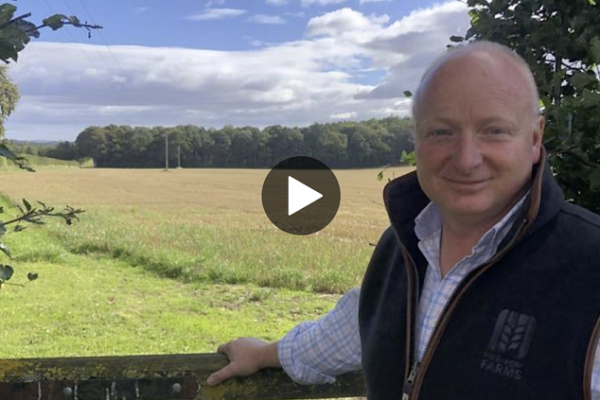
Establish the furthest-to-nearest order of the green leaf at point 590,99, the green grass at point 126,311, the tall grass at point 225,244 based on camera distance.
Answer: the tall grass at point 225,244
the green grass at point 126,311
the green leaf at point 590,99

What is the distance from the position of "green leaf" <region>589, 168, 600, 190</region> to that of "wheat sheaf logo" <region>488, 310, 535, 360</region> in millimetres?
750

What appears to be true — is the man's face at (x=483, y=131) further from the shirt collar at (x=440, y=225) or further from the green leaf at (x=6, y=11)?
the green leaf at (x=6, y=11)

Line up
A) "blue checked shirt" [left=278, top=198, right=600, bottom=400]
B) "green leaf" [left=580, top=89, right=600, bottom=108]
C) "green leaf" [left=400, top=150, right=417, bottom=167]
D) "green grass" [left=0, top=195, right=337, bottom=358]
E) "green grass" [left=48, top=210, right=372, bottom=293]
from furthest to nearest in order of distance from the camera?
"green grass" [left=48, top=210, right=372, bottom=293] → "green grass" [left=0, top=195, right=337, bottom=358] → "green leaf" [left=400, top=150, right=417, bottom=167] → "green leaf" [left=580, top=89, right=600, bottom=108] → "blue checked shirt" [left=278, top=198, right=600, bottom=400]

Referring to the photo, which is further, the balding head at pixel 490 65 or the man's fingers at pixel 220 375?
the man's fingers at pixel 220 375

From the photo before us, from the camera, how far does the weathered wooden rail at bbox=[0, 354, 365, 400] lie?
1.63m

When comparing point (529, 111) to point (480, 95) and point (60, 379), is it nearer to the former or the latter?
point (480, 95)

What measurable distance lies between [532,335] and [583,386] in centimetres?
12

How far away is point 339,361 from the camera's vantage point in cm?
173

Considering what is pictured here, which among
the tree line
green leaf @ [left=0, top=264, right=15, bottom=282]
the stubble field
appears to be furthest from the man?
the tree line

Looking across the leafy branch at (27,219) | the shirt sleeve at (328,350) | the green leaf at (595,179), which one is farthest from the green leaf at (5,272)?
the green leaf at (595,179)

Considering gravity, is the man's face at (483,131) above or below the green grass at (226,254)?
above

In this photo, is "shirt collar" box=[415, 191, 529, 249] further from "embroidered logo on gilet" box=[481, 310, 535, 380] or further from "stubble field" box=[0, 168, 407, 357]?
"stubble field" box=[0, 168, 407, 357]

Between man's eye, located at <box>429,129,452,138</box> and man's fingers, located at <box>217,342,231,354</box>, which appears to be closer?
man's eye, located at <box>429,129,452,138</box>

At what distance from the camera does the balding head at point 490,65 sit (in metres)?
1.33
